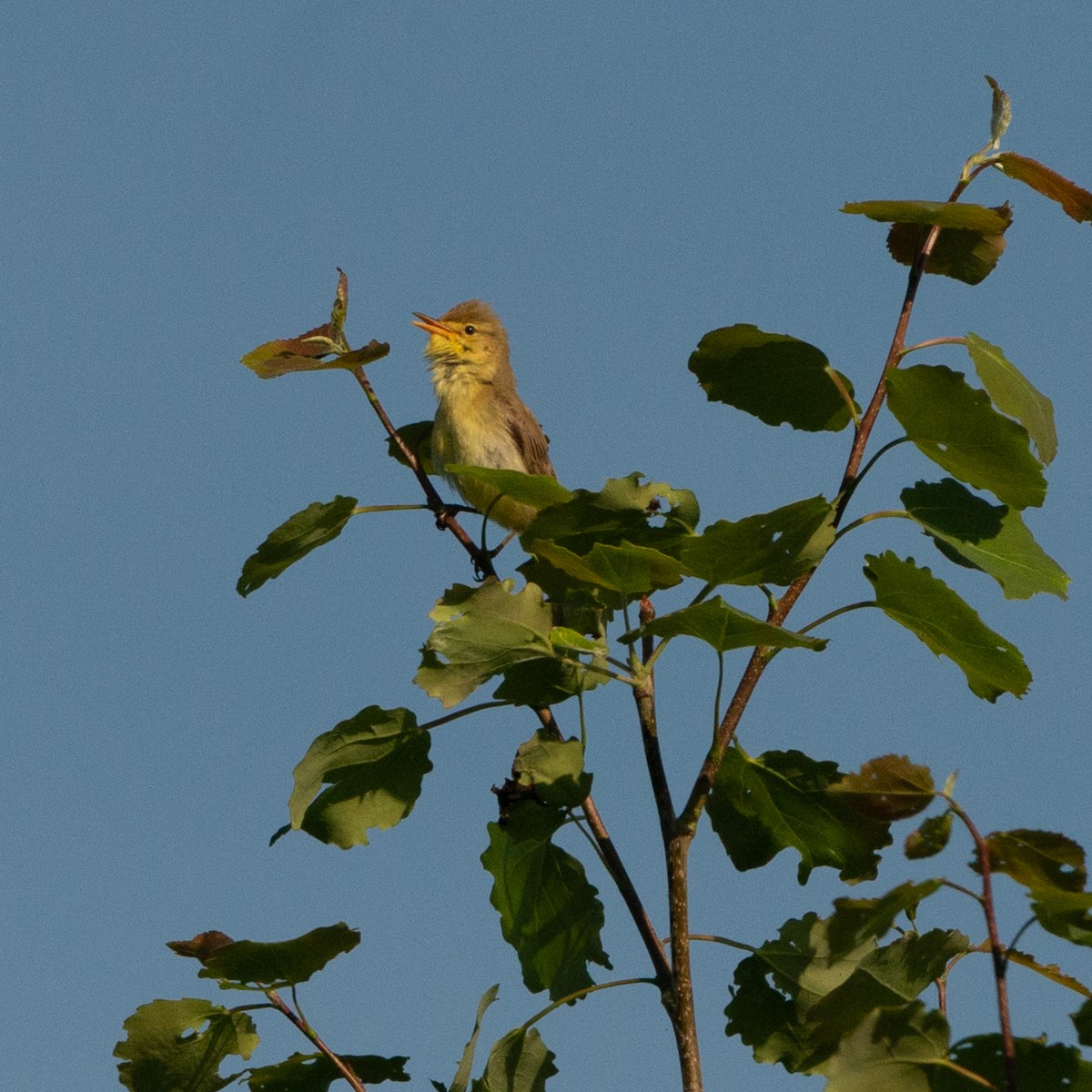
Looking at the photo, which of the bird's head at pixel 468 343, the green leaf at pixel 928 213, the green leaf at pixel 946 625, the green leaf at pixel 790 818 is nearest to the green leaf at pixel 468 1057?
the green leaf at pixel 790 818

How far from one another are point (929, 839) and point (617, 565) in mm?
996

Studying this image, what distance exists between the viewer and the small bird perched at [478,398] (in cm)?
855

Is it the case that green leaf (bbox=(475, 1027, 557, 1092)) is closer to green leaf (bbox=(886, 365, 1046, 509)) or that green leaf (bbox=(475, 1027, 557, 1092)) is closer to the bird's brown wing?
green leaf (bbox=(886, 365, 1046, 509))

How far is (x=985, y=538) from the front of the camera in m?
3.42

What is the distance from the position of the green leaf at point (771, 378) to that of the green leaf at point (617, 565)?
69 cm

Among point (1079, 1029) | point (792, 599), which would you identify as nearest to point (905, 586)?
point (792, 599)

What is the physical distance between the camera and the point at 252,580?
12.5ft

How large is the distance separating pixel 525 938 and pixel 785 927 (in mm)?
594

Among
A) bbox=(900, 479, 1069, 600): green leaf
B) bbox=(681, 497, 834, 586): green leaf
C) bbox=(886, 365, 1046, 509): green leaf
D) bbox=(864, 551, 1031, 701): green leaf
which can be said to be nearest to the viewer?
bbox=(681, 497, 834, 586): green leaf

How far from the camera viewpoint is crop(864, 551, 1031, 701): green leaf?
3150 mm

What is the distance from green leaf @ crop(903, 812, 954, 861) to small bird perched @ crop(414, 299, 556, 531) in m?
5.96

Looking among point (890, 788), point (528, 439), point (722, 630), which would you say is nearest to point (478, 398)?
point (528, 439)

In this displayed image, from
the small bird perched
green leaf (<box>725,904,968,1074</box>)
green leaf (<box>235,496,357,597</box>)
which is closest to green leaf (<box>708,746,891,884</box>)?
green leaf (<box>725,904,968,1074</box>)

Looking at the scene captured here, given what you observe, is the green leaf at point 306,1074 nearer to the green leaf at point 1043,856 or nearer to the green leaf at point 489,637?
the green leaf at point 489,637
